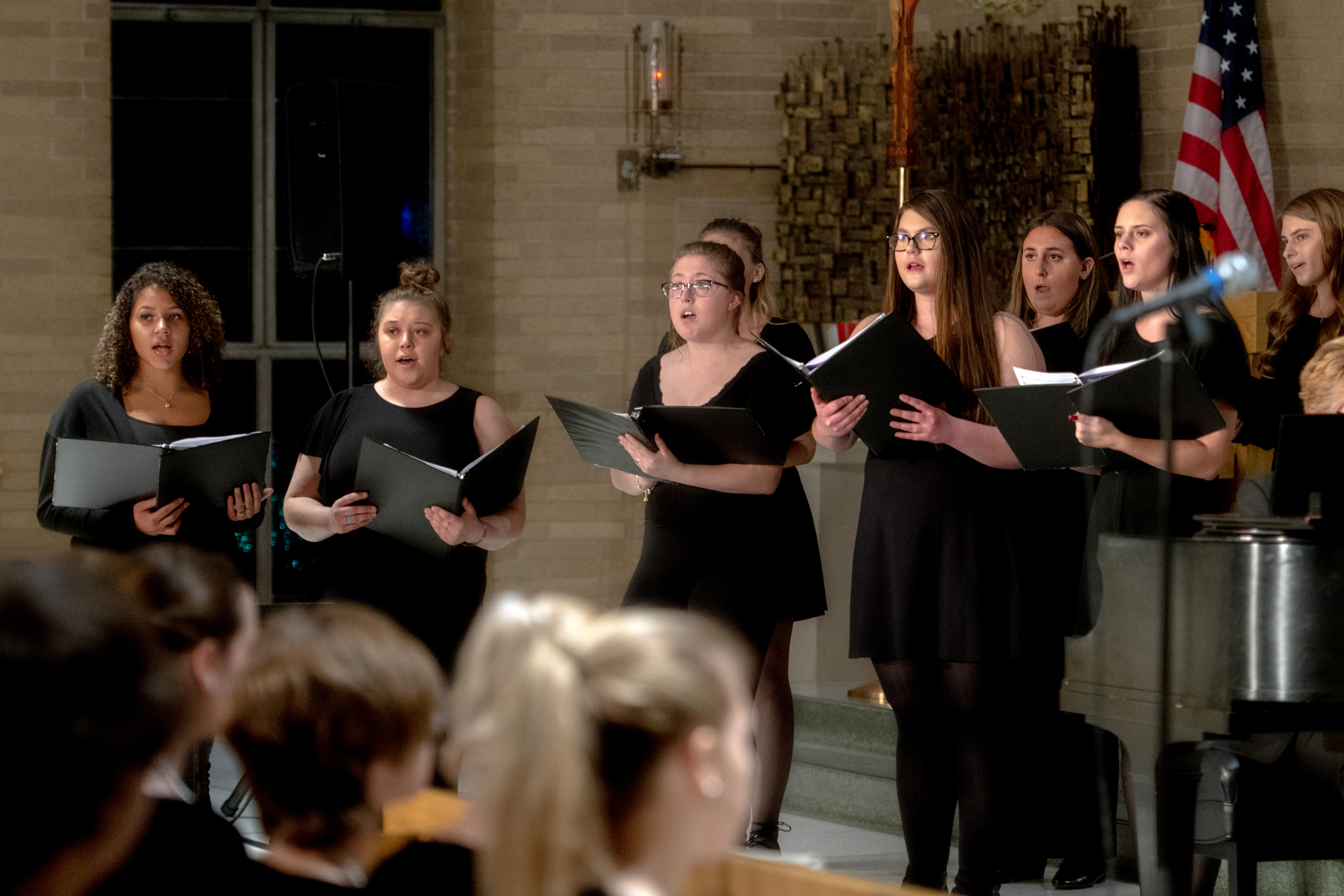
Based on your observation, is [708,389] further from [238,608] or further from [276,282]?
[276,282]

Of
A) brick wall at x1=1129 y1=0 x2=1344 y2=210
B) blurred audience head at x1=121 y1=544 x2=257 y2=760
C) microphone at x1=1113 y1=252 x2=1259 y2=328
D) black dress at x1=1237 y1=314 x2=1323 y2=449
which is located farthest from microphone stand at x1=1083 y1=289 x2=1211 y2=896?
brick wall at x1=1129 y1=0 x2=1344 y2=210

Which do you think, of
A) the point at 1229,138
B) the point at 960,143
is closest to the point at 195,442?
the point at 960,143

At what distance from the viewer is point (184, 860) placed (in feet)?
5.03

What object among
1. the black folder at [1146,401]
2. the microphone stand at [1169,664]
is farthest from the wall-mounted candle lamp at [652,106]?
the black folder at [1146,401]

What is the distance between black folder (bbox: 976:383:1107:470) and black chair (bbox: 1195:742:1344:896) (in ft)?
2.12

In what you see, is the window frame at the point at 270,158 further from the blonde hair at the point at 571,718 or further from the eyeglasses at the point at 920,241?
the blonde hair at the point at 571,718

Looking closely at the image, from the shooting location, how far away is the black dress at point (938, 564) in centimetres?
328

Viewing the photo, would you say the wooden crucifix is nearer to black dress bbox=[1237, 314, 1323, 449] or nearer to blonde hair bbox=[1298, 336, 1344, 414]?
black dress bbox=[1237, 314, 1323, 449]

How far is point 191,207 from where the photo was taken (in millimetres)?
7324

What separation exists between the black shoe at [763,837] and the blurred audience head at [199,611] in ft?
7.54

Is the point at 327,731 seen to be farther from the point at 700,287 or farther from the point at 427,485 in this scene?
the point at 700,287

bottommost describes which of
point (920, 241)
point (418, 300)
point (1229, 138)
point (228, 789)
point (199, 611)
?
point (228, 789)

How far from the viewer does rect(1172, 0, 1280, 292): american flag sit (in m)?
6.30

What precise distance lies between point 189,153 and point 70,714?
262 inches
